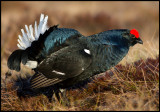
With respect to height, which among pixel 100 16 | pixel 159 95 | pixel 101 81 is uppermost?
pixel 100 16

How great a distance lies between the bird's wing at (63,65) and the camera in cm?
291

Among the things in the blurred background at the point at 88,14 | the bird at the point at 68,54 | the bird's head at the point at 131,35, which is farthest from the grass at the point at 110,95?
the blurred background at the point at 88,14

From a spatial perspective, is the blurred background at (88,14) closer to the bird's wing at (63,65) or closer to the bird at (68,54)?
the bird at (68,54)

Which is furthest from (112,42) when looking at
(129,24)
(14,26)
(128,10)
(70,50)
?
(128,10)

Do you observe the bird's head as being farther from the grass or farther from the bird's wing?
the bird's wing

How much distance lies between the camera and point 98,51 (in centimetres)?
301

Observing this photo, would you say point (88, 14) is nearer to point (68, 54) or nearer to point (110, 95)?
point (68, 54)

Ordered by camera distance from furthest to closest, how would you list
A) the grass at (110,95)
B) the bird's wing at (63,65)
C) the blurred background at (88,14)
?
1. the blurred background at (88,14)
2. the bird's wing at (63,65)
3. the grass at (110,95)

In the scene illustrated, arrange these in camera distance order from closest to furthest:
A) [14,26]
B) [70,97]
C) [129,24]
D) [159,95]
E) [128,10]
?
1. [159,95]
2. [70,97]
3. [14,26]
4. [129,24]
5. [128,10]

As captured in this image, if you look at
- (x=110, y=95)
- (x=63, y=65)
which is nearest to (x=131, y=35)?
(x=110, y=95)

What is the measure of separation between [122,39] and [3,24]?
630 centimetres

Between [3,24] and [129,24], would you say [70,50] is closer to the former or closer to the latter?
[3,24]

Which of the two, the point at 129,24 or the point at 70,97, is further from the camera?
the point at 129,24

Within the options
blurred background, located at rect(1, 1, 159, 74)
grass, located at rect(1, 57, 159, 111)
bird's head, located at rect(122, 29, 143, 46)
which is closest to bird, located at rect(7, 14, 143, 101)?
bird's head, located at rect(122, 29, 143, 46)
